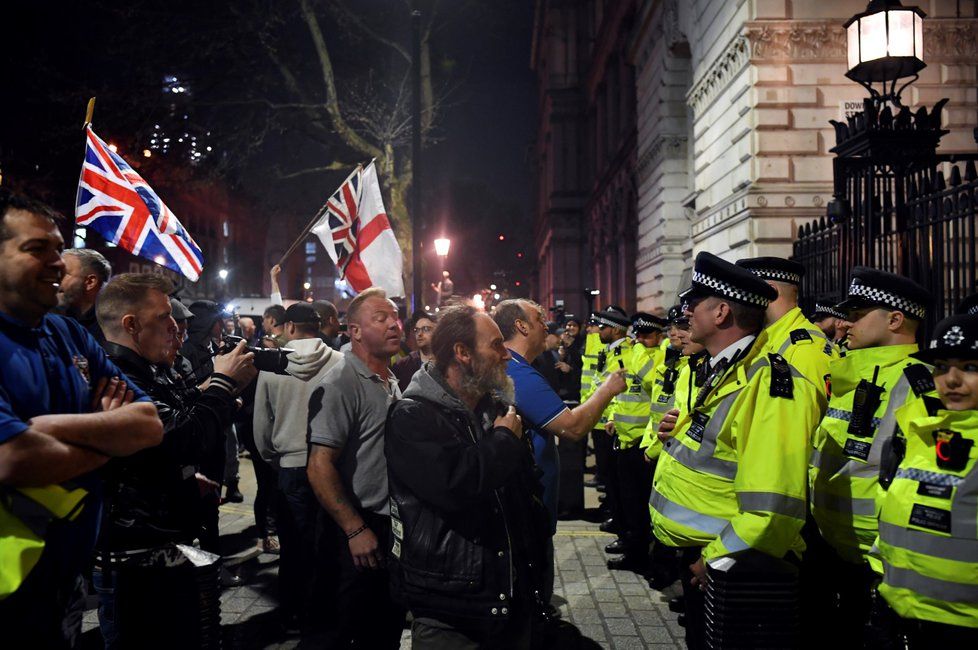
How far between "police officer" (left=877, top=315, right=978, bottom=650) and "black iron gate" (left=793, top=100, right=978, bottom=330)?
3.49 m

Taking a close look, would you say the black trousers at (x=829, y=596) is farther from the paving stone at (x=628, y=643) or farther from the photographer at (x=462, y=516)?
the photographer at (x=462, y=516)

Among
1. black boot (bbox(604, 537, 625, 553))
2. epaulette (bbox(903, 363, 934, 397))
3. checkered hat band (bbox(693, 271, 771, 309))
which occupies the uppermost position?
checkered hat band (bbox(693, 271, 771, 309))

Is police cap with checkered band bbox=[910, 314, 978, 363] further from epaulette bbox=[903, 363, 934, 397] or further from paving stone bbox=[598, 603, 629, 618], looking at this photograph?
paving stone bbox=[598, 603, 629, 618]

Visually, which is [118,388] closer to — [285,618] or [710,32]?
[285,618]

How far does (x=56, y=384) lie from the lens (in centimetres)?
247

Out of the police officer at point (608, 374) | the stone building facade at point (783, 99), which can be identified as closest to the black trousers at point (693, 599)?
the police officer at point (608, 374)

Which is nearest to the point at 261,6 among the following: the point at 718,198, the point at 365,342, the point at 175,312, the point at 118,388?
the point at 718,198

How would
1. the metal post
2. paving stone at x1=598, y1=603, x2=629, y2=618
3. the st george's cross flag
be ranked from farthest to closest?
the metal post, the st george's cross flag, paving stone at x1=598, y1=603, x2=629, y2=618

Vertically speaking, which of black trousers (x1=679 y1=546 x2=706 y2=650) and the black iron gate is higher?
the black iron gate

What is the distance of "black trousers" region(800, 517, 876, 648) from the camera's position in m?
4.07

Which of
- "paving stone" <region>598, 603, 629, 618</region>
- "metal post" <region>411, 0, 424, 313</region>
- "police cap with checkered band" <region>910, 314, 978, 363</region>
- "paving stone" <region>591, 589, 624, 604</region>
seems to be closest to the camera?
"police cap with checkered band" <region>910, 314, 978, 363</region>

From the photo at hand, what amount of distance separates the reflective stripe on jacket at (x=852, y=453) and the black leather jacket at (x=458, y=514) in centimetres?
167

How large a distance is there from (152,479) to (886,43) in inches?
289

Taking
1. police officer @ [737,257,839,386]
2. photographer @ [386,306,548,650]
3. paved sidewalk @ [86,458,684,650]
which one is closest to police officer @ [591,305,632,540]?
paved sidewalk @ [86,458,684,650]
